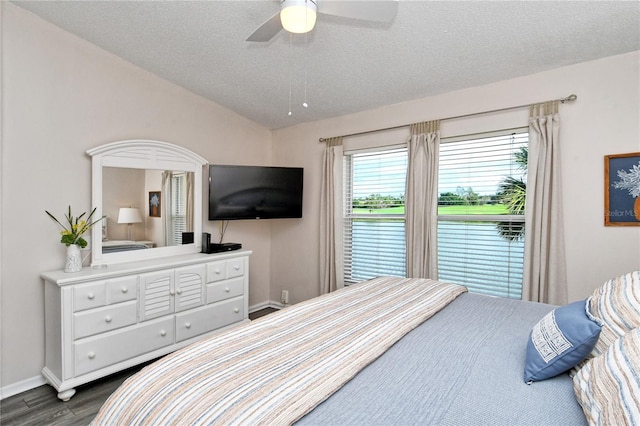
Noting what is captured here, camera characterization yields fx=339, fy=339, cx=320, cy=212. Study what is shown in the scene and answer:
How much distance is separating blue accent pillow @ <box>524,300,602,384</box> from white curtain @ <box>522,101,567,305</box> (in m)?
1.52

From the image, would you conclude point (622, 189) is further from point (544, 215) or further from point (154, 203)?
point (154, 203)

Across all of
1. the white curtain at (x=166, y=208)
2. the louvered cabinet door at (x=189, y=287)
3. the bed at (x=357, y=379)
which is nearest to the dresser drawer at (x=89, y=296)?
the louvered cabinet door at (x=189, y=287)

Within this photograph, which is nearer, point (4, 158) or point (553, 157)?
point (4, 158)

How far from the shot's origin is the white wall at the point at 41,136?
7.94 ft

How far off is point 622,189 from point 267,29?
2.62m

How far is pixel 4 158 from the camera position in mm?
2379

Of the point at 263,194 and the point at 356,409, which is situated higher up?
the point at 263,194

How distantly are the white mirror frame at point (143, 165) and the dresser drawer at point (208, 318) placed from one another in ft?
2.10

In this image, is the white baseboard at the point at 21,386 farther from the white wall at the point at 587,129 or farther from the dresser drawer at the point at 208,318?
the white wall at the point at 587,129

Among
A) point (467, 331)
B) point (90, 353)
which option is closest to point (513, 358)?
point (467, 331)

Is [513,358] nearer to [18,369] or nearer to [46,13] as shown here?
[18,369]

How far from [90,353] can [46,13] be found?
8.22ft

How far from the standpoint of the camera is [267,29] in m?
1.99

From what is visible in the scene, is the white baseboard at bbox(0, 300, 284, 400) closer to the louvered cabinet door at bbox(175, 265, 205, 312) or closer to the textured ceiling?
the louvered cabinet door at bbox(175, 265, 205, 312)
